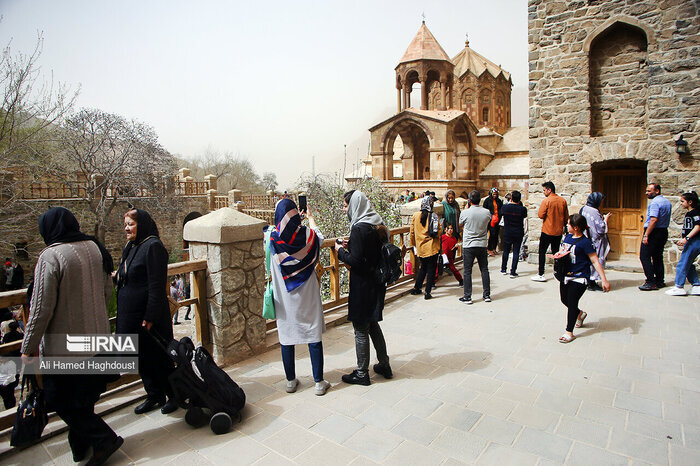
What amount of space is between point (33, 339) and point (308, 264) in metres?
1.91

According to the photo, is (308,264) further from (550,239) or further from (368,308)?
(550,239)

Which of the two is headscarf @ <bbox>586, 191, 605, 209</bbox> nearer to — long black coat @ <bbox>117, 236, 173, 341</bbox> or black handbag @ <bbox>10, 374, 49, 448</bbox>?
long black coat @ <bbox>117, 236, 173, 341</bbox>

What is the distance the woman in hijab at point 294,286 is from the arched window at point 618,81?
7909mm

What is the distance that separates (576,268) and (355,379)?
9.21 ft

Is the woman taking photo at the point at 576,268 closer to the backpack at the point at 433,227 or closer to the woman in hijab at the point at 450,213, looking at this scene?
the backpack at the point at 433,227

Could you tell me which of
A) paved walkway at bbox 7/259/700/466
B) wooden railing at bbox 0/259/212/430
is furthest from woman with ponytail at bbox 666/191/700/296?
wooden railing at bbox 0/259/212/430

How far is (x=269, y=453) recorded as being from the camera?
9.12 ft

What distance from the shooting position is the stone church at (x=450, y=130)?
2852 centimetres

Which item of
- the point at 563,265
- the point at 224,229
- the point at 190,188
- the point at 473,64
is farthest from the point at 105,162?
the point at 473,64

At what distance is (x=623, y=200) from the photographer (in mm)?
8844

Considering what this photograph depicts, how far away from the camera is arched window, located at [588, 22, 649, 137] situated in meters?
8.28

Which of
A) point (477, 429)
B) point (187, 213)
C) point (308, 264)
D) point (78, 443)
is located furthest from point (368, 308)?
point (187, 213)

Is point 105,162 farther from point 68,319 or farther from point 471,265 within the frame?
point 68,319

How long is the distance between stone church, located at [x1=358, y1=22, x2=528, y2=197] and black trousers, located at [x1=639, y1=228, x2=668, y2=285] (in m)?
20.5
